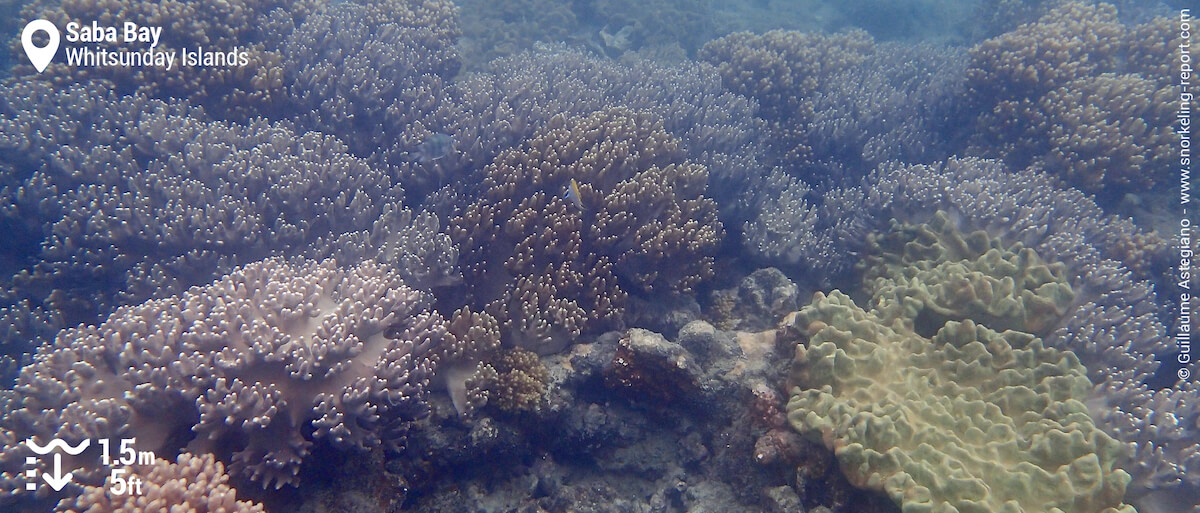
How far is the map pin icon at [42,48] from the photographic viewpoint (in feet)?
22.1

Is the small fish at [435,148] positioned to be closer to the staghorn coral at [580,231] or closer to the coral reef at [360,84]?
the coral reef at [360,84]

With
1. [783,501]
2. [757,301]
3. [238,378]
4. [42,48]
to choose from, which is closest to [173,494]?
[238,378]

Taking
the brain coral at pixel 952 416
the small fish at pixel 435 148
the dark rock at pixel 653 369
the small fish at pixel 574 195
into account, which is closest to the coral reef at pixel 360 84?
the small fish at pixel 435 148

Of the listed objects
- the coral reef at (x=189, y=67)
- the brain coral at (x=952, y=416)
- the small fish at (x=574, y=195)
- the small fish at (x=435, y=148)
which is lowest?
the brain coral at (x=952, y=416)

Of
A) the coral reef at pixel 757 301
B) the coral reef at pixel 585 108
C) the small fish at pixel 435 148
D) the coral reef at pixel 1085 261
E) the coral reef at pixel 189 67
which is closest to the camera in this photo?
the coral reef at pixel 1085 261

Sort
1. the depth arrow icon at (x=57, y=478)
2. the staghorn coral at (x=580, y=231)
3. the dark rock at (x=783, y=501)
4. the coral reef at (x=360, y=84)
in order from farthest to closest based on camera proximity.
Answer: the coral reef at (x=360, y=84) < the staghorn coral at (x=580, y=231) < the dark rock at (x=783, y=501) < the depth arrow icon at (x=57, y=478)

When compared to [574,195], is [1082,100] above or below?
above

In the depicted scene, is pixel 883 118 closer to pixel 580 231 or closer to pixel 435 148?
pixel 580 231

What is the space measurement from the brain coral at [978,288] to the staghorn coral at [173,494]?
16.8 ft

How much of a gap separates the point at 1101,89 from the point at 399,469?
33.6ft

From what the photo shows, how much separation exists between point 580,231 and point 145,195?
172 inches

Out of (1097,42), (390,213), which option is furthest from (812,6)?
(390,213)

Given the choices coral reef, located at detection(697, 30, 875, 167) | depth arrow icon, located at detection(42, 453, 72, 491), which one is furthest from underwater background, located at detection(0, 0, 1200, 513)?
coral reef, located at detection(697, 30, 875, 167)

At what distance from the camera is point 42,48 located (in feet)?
22.5
